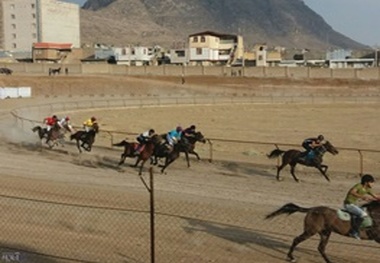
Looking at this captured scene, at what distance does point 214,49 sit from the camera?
136875mm

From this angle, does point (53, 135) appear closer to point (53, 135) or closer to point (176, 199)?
point (53, 135)

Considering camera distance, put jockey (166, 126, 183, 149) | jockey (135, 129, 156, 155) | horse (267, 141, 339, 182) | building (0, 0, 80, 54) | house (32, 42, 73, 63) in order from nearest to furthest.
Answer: horse (267, 141, 339, 182)
jockey (135, 129, 156, 155)
jockey (166, 126, 183, 149)
house (32, 42, 73, 63)
building (0, 0, 80, 54)

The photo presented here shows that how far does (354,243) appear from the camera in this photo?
1209cm

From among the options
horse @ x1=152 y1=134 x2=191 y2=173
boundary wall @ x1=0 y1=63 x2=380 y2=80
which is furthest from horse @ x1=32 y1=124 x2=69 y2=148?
boundary wall @ x1=0 y1=63 x2=380 y2=80

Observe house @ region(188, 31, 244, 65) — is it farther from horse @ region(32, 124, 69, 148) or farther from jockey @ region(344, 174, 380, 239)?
jockey @ region(344, 174, 380, 239)

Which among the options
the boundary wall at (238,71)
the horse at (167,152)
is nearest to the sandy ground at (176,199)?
the horse at (167,152)

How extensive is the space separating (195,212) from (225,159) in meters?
10.7

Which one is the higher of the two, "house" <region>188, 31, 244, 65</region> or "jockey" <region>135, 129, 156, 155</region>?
"house" <region>188, 31, 244, 65</region>

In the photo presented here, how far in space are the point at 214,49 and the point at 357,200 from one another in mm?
127623

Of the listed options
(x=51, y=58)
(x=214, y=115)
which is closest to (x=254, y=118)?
(x=214, y=115)

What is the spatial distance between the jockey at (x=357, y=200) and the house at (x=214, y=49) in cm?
12287

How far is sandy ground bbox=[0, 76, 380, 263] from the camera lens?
1149 cm

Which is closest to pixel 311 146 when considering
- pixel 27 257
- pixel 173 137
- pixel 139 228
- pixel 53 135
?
pixel 173 137

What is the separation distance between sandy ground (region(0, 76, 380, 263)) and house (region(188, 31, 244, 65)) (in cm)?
9312
